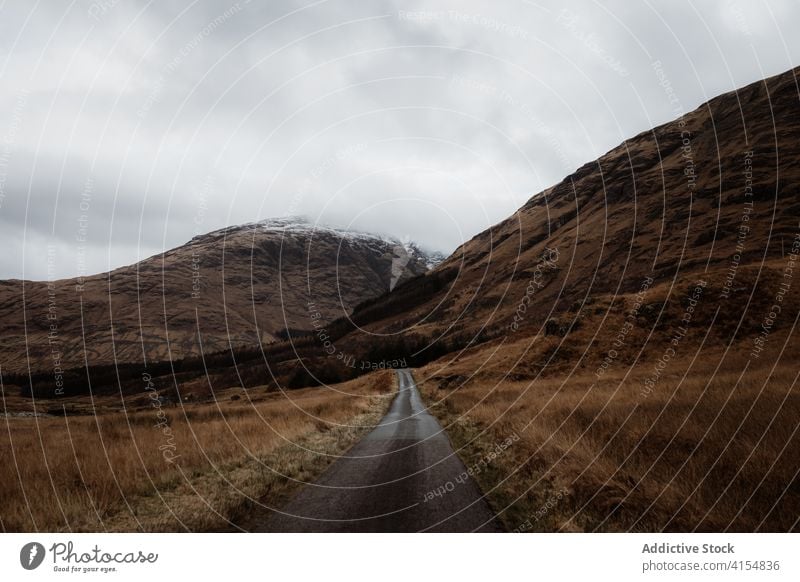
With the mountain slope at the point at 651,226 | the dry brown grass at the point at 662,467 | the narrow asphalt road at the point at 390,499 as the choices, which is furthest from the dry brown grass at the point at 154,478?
the mountain slope at the point at 651,226

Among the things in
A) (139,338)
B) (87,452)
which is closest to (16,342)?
(139,338)

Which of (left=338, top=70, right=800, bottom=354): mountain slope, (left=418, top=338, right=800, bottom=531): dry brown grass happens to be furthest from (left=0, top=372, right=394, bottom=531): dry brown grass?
(left=338, top=70, right=800, bottom=354): mountain slope

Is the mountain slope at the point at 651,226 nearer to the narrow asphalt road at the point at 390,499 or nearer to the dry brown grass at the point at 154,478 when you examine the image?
the narrow asphalt road at the point at 390,499

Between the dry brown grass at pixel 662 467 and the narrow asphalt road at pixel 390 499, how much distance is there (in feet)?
2.21

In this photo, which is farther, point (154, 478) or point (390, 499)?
point (154, 478)

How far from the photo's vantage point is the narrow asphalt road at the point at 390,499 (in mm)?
6930

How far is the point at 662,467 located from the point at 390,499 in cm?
501

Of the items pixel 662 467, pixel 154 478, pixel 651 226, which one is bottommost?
pixel 662 467

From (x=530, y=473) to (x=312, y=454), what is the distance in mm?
6926

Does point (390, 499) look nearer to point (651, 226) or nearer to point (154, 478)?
point (154, 478)

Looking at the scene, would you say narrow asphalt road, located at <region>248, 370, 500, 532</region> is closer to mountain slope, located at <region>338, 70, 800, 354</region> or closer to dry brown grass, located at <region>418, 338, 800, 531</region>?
dry brown grass, located at <region>418, 338, 800, 531</region>

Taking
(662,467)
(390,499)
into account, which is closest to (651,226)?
(662,467)

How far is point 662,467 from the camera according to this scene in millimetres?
7484

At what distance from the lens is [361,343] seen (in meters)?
131
